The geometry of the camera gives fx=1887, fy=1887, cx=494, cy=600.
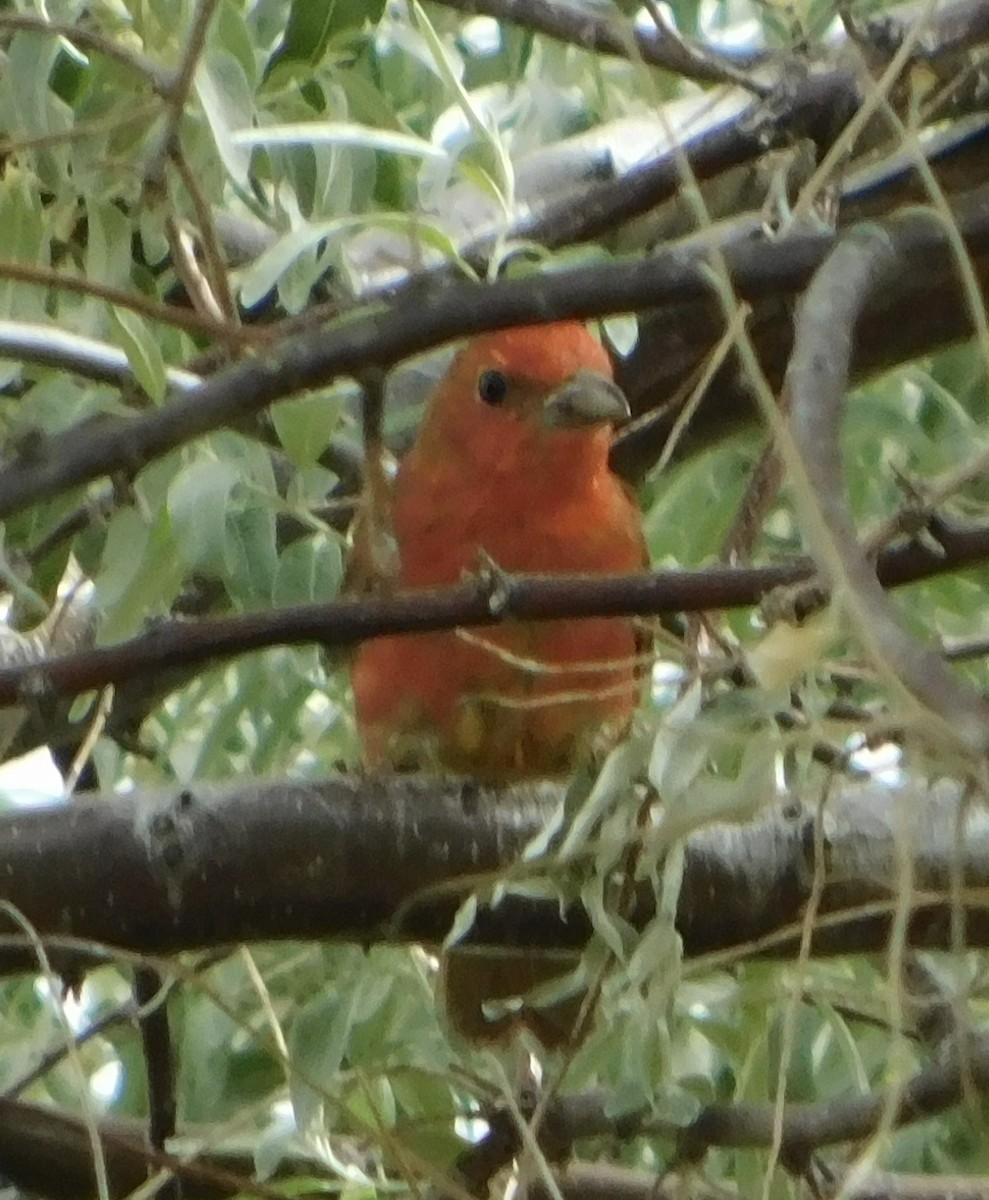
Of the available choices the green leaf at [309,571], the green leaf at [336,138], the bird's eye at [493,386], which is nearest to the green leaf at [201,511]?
the green leaf at [309,571]

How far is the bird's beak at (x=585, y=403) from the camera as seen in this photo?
6.07 feet

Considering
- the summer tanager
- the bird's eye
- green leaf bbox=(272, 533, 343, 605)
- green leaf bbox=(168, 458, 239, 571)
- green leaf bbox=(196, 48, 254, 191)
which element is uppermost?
green leaf bbox=(196, 48, 254, 191)

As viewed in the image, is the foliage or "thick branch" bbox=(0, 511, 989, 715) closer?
"thick branch" bbox=(0, 511, 989, 715)

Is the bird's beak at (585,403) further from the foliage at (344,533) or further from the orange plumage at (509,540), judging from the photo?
the foliage at (344,533)

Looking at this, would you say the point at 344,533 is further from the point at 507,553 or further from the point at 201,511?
the point at 201,511

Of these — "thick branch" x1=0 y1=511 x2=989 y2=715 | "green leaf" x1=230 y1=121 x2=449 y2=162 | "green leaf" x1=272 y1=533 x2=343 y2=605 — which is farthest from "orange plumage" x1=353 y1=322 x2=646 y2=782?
"thick branch" x1=0 y1=511 x2=989 y2=715

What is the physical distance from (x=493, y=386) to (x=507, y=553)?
0.19m

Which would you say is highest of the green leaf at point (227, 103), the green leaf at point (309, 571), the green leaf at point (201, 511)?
the green leaf at point (227, 103)

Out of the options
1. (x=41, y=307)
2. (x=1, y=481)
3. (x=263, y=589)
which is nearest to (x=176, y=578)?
(x=263, y=589)

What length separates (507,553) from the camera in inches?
77.4

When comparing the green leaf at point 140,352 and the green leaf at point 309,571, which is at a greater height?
Answer: the green leaf at point 140,352

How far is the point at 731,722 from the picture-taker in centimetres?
107

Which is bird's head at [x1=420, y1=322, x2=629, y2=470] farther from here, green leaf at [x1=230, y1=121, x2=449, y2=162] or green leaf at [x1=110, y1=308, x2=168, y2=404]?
green leaf at [x1=110, y1=308, x2=168, y2=404]

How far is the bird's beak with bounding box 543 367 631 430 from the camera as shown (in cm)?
185
